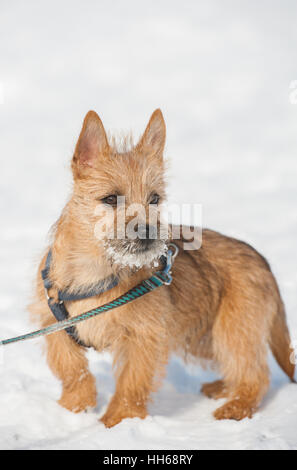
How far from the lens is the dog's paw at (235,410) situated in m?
3.16

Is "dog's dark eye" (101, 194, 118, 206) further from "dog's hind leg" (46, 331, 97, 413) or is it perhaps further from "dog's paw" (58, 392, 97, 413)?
"dog's paw" (58, 392, 97, 413)

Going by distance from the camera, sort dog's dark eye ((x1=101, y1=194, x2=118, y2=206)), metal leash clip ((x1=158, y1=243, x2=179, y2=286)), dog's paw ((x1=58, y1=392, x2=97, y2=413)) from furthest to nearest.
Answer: dog's paw ((x1=58, y1=392, x2=97, y2=413)), metal leash clip ((x1=158, y1=243, x2=179, y2=286)), dog's dark eye ((x1=101, y1=194, x2=118, y2=206))

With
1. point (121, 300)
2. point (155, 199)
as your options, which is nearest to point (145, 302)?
point (121, 300)

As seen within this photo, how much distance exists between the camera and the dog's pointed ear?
3.17 meters

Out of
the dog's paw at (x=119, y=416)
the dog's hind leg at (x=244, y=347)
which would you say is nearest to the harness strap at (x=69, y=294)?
the dog's paw at (x=119, y=416)

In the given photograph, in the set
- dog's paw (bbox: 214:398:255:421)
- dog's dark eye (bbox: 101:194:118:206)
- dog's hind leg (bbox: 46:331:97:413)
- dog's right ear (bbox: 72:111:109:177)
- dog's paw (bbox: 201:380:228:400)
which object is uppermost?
dog's right ear (bbox: 72:111:109:177)

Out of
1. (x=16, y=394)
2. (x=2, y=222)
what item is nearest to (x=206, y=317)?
(x=16, y=394)

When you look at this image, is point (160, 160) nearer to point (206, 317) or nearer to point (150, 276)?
point (150, 276)

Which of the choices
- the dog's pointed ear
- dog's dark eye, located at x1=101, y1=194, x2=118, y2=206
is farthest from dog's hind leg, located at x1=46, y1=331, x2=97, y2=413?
the dog's pointed ear

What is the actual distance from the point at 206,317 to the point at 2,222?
5.55m

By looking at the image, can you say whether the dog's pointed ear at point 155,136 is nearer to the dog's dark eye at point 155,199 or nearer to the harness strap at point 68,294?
the dog's dark eye at point 155,199

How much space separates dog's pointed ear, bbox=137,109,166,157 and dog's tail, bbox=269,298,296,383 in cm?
160
